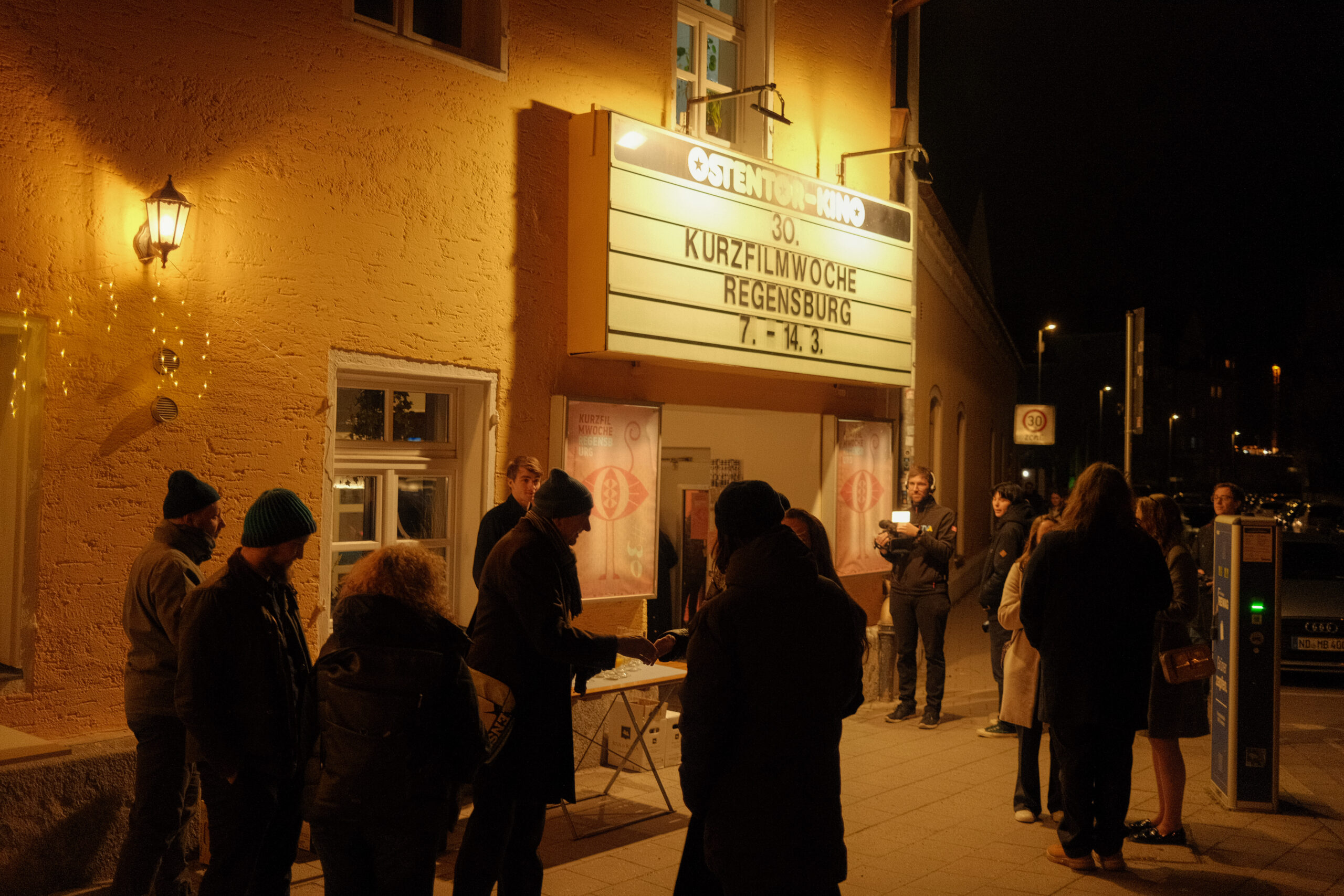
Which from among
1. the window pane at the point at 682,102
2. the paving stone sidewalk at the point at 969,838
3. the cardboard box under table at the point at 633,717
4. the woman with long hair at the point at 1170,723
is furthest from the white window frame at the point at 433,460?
the woman with long hair at the point at 1170,723

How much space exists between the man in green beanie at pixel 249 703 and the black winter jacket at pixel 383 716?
17.3 inches

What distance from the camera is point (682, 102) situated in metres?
9.03

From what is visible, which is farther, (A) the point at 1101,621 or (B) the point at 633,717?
(B) the point at 633,717

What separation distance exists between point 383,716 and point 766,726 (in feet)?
3.88

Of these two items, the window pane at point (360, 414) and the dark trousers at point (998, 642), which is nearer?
the window pane at point (360, 414)

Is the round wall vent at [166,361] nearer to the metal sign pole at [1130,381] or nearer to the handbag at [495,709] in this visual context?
the handbag at [495,709]

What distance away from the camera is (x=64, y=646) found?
5.42 metres

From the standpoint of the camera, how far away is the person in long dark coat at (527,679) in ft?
14.0

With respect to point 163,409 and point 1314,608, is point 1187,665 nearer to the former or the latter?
point 163,409

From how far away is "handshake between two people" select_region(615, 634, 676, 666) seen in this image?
16.3 feet

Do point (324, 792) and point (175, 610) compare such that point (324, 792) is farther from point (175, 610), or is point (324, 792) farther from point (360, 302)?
point (360, 302)

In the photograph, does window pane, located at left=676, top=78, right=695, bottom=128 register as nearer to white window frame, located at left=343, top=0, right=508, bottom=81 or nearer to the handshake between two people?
white window frame, located at left=343, top=0, right=508, bottom=81

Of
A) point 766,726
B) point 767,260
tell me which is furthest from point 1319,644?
point 766,726

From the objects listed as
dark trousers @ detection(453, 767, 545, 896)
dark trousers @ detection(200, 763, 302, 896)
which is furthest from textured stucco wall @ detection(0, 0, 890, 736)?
dark trousers @ detection(453, 767, 545, 896)
